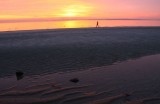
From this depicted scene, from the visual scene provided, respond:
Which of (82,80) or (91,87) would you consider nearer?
(91,87)

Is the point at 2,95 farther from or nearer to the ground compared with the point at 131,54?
nearer to the ground

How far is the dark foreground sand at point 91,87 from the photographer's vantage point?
9.95 metres

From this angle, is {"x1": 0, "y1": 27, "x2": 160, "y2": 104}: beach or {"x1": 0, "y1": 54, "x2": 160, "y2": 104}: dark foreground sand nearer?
{"x1": 0, "y1": 54, "x2": 160, "y2": 104}: dark foreground sand

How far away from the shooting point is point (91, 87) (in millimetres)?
11711

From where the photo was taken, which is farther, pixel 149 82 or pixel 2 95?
pixel 149 82

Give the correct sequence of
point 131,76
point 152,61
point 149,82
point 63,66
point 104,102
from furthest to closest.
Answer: point 152,61, point 63,66, point 131,76, point 149,82, point 104,102

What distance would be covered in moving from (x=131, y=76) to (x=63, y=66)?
503 cm

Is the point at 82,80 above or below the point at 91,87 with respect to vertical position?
above

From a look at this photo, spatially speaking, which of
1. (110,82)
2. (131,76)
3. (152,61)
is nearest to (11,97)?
(110,82)

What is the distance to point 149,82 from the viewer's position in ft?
39.8

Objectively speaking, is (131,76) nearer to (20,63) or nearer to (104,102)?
(104,102)

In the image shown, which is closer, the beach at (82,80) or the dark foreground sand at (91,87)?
the dark foreground sand at (91,87)

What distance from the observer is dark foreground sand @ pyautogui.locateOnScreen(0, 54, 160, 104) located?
9.95 meters

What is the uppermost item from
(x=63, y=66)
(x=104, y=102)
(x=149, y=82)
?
(x=63, y=66)
